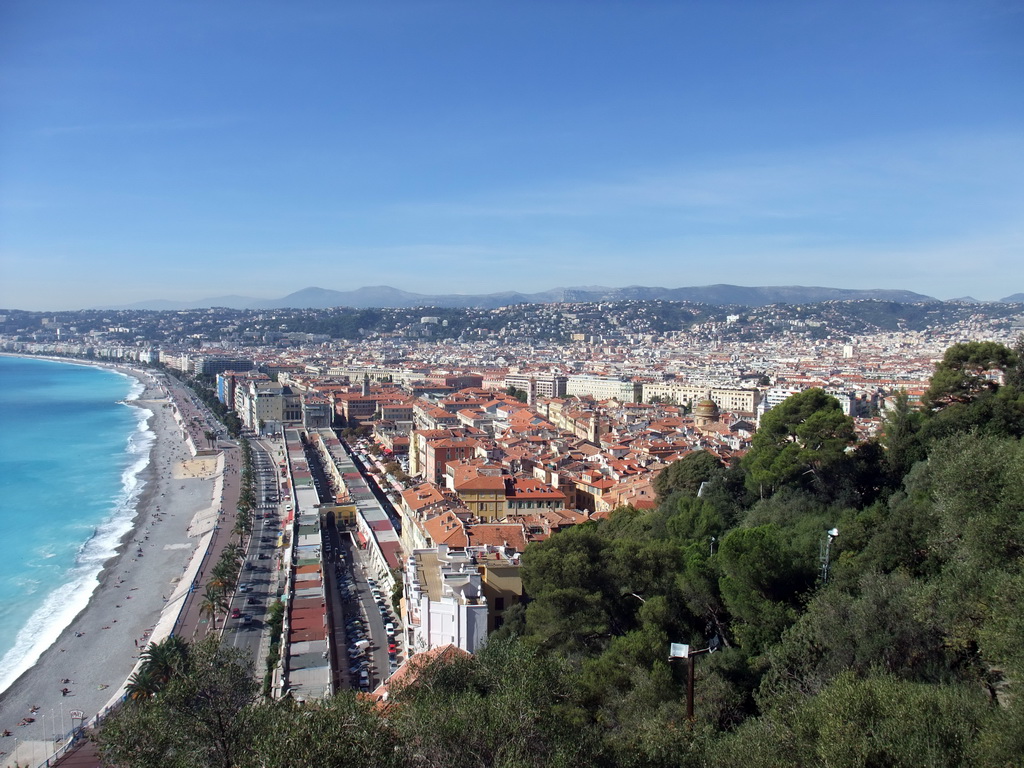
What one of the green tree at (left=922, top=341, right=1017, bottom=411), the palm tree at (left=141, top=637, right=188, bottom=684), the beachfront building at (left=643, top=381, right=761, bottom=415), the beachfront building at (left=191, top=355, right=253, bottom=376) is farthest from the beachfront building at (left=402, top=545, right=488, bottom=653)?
the beachfront building at (left=191, top=355, right=253, bottom=376)

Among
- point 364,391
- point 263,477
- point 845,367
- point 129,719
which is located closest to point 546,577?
point 129,719

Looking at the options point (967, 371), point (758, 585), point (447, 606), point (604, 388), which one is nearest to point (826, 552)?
point (758, 585)

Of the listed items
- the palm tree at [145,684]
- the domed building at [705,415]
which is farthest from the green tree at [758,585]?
the domed building at [705,415]

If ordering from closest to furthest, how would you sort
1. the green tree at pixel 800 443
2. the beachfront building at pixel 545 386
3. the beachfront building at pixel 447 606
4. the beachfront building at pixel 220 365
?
1. the beachfront building at pixel 447 606
2. the green tree at pixel 800 443
3. the beachfront building at pixel 545 386
4. the beachfront building at pixel 220 365

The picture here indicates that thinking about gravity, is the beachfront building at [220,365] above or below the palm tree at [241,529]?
above

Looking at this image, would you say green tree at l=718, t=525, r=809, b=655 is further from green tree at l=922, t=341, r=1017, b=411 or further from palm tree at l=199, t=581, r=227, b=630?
palm tree at l=199, t=581, r=227, b=630

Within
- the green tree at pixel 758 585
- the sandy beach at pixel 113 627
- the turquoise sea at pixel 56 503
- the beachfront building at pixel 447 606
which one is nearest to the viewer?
the green tree at pixel 758 585

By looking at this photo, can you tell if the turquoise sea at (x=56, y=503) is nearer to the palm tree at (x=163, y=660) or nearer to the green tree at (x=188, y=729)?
the palm tree at (x=163, y=660)

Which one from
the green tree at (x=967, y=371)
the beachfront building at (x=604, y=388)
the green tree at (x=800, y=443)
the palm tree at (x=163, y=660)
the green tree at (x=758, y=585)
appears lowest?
the palm tree at (x=163, y=660)

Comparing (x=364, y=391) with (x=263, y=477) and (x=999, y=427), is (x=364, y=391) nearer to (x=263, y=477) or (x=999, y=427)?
(x=263, y=477)
